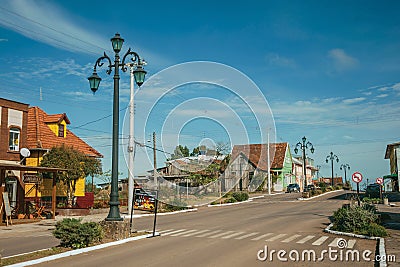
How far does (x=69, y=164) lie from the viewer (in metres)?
28.6

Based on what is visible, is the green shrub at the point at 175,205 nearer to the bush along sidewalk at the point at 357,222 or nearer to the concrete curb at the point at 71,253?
the bush along sidewalk at the point at 357,222

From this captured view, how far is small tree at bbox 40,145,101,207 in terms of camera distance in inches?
1109

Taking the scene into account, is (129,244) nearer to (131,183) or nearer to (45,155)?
(131,183)

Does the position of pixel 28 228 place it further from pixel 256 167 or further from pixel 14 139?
pixel 256 167

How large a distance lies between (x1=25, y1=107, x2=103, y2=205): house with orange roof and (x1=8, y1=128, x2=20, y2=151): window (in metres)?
2.07

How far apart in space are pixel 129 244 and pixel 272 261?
5.21 metres

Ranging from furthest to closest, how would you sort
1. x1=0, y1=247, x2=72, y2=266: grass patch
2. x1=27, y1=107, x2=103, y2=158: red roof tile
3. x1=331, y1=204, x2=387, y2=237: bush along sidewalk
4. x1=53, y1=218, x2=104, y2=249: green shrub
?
x1=27, y1=107, x2=103, y2=158: red roof tile, x1=331, y1=204, x2=387, y2=237: bush along sidewalk, x1=53, y1=218, x2=104, y2=249: green shrub, x1=0, y1=247, x2=72, y2=266: grass patch

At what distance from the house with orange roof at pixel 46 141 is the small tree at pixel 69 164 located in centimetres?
132

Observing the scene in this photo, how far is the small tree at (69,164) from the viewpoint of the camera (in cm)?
2816

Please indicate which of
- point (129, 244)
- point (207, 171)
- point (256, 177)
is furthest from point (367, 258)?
point (256, 177)

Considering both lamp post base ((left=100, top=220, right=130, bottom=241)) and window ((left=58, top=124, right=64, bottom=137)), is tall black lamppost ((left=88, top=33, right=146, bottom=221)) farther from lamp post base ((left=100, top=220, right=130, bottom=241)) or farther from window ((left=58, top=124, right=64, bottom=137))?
window ((left=58, top=124, right=64, bottom=137))

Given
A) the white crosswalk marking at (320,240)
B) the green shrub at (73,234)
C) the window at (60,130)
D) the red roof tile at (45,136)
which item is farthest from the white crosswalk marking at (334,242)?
the window at (60,130)

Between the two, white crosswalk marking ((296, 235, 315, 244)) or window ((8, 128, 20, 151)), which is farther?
window ((8, 128, 20, 151))

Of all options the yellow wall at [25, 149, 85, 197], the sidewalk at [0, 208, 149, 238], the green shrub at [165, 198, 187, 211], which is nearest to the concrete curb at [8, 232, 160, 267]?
the sidewalk at [0, 208, 149, 238]
